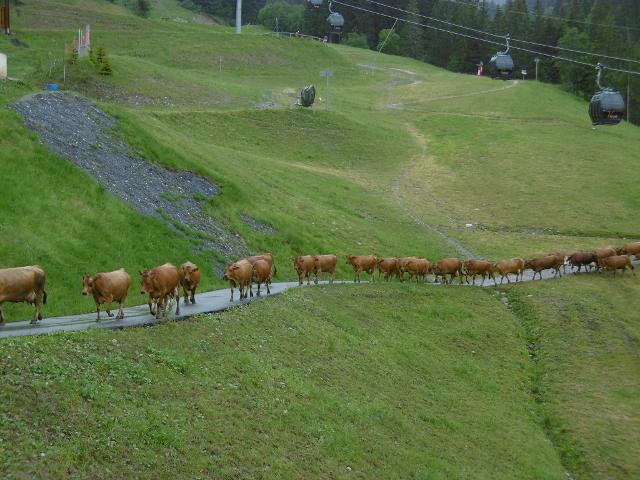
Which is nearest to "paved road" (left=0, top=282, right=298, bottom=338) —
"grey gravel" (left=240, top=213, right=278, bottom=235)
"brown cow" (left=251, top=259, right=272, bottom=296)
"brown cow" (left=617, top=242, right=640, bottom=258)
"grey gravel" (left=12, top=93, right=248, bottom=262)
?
"brown cow" (left=251, top=259, right=272, bottom=296)

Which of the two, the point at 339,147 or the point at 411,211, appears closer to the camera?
the point at 411,211

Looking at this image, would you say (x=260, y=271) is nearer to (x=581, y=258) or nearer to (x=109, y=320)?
(x=109, y=320)

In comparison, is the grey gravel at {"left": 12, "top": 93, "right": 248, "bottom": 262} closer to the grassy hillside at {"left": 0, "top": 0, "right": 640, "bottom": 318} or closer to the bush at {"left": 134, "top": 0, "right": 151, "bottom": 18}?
the grassy hillside at {"left": 0, "top": 0, "right": 640, "bottom": 318}

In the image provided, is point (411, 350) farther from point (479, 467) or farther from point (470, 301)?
point (470, 301)

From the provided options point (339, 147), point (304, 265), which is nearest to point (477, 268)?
point (304, 265)

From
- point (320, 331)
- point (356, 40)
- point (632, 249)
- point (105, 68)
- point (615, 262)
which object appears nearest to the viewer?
point (320, 331)

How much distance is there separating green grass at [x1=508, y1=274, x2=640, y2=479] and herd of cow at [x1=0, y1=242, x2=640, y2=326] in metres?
1.83

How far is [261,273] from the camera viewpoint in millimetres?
30781

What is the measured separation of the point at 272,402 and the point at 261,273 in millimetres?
10436

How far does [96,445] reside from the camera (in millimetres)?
15750

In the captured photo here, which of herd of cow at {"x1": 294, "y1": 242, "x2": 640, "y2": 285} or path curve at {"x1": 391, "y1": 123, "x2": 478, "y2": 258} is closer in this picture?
herd of cow at {"x1": 294, "y1": 242, "x2": 640, "y2": 285}

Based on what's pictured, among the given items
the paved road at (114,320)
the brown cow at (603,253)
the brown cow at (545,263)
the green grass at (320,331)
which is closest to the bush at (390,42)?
the green grass at (320,331)

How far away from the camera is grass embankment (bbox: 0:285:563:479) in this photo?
53.0 feet

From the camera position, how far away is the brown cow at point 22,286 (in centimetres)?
2223
